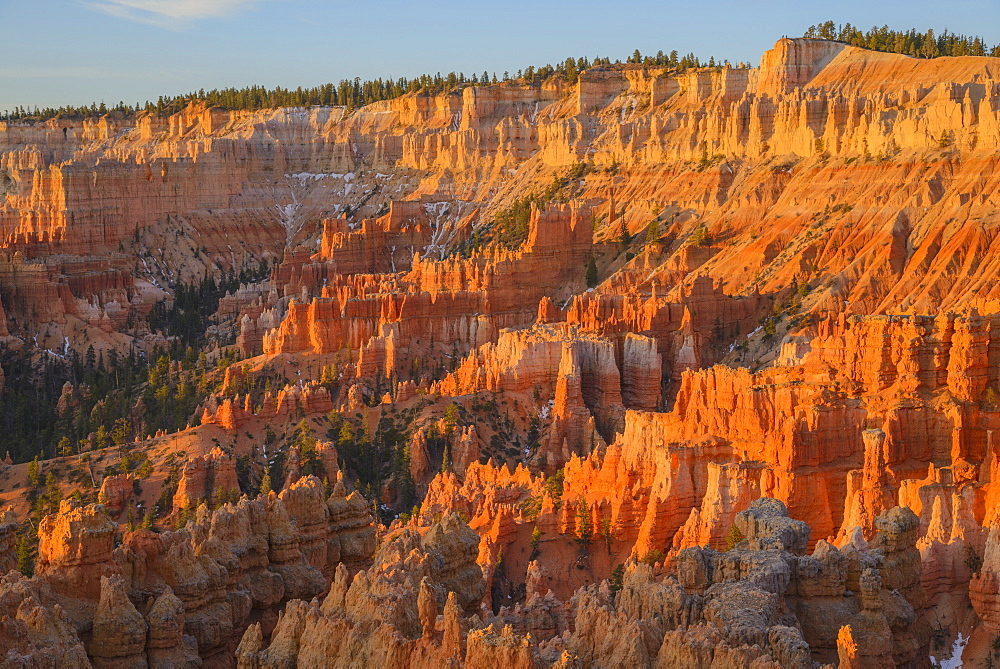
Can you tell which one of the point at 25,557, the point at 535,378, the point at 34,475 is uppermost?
the point at 25,557

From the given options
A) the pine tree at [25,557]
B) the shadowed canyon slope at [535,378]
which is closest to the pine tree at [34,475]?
the shadowed canyon slope at [535,378]

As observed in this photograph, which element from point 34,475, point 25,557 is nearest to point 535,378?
point 34,475

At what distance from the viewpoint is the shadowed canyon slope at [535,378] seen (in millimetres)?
29297

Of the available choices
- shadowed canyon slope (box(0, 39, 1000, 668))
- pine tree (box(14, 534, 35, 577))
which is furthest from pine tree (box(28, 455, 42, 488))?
pine tree (box(14, 534, 35, 577))

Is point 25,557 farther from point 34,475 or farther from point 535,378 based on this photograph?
point 535,378

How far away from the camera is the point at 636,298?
85938mm

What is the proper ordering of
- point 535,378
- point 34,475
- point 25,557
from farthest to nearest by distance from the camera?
point 535,378 < point 34,475 < point 25,557

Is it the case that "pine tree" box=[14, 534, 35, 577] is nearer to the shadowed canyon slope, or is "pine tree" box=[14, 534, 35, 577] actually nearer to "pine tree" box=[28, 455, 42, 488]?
the shadowed canyon slope

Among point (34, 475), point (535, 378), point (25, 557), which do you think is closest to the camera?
point (25, 557)

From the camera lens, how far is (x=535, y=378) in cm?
7706

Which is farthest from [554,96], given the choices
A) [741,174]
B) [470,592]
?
[470,592]

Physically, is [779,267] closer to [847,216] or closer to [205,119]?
[847,216]

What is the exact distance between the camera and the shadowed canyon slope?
29.3m

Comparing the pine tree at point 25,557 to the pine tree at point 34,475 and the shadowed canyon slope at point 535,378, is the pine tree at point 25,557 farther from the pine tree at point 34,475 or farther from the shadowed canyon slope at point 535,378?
the pine tree at point 34,475
